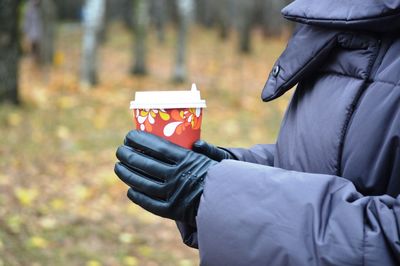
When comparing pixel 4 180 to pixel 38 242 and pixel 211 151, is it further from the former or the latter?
pixel 211 151

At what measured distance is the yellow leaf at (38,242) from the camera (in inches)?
180

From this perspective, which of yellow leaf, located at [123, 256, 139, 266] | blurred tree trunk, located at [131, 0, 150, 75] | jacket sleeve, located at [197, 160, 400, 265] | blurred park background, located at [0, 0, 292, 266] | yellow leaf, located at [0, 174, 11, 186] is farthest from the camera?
blurred tree trunk, located at [131, 0, 150, 75]

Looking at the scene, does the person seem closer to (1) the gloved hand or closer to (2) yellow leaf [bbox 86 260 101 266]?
(1) the gloved hand

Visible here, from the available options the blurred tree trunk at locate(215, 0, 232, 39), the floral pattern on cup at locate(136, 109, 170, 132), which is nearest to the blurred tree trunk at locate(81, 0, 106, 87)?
the floral pattern on cup at locate(136, 109, 170, 132)

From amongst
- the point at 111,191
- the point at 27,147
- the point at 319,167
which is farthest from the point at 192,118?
the point at 27,147

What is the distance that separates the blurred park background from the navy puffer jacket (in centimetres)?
324

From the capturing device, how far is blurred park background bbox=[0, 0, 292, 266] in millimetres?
4812

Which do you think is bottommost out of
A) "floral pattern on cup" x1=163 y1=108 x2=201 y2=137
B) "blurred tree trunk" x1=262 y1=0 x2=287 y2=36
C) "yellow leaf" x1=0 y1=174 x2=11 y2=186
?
"yellow leaf" x1=0 y1=174 x2=11 y2=186

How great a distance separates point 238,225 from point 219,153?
1.47 ft

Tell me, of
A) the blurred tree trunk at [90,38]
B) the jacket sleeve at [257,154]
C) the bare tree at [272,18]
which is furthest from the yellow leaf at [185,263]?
the bare tree at [272,18]

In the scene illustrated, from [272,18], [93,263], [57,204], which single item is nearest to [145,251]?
[93,263]

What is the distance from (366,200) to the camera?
1.29 meters

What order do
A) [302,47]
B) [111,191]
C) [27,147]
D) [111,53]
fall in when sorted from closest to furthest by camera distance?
1. [302,47]
2. [111,191]
3. [27,147]
4. [111,53]

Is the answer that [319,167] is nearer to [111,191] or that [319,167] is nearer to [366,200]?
[366,200]
